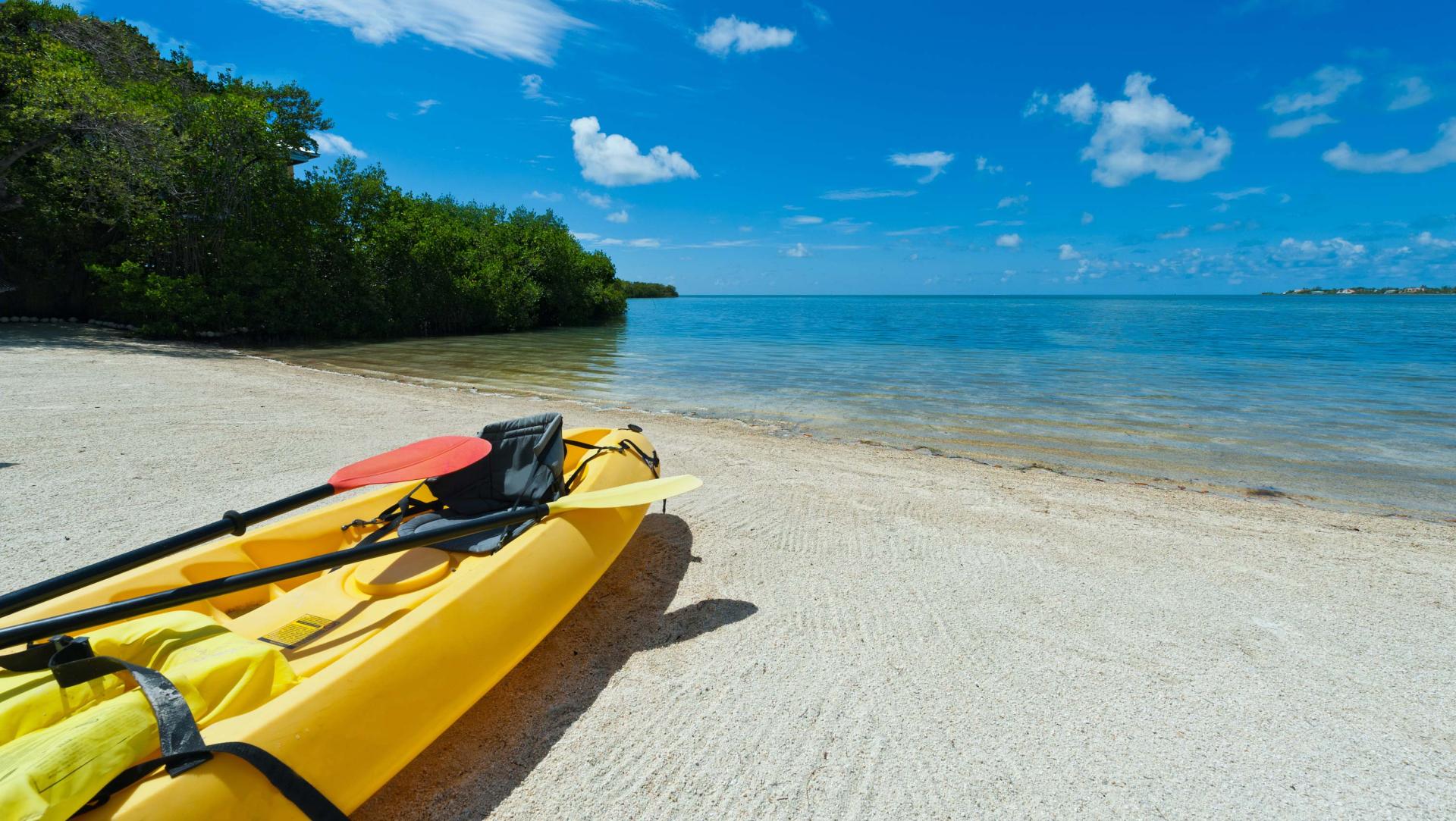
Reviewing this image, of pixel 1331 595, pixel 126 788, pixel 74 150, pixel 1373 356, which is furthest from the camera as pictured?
pixel 1373 356

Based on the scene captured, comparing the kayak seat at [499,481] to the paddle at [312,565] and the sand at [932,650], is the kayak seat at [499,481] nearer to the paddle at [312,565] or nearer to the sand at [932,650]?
the paddle at [312,565]

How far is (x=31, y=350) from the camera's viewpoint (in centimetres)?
1422

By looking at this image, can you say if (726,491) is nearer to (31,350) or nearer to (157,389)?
(157,389)

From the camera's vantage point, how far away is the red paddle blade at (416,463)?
140 inches

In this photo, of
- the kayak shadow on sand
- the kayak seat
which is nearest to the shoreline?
the kayak shadow on sand

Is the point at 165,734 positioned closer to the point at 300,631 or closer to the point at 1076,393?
the point at 300,631

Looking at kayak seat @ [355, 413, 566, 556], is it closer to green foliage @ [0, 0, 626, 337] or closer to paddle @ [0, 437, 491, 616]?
paddle @ [0, 437, 491, 616]

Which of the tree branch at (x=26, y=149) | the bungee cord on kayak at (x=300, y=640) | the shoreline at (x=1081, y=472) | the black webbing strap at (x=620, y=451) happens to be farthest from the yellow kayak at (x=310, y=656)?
the tree branch at (x=26, y=149)

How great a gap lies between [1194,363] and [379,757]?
76.9 ft

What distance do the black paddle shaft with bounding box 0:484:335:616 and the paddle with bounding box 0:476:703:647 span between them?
12 cm

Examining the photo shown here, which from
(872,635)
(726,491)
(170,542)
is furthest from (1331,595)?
(170,542)

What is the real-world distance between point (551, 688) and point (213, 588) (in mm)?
1493

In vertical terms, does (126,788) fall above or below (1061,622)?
above

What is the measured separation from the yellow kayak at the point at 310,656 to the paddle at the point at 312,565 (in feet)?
0.33
